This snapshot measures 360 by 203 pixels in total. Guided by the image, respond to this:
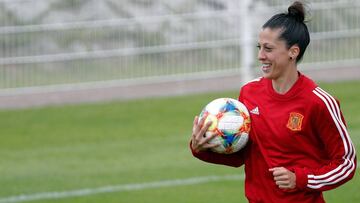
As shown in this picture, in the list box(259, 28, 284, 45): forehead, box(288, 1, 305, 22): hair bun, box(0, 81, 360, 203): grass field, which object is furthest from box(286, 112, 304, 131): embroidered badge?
box(0, 81, 360, 203): grass field

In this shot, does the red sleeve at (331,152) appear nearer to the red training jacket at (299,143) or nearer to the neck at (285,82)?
the red training jacket at (299,143)

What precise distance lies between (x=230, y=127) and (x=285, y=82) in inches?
17.8

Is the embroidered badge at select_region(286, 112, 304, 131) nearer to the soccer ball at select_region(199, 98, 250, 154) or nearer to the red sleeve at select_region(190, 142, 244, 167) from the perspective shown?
the soccer ball at select_region(199, 98, 250, 154)

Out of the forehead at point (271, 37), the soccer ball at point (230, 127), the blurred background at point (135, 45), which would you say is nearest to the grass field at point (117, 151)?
the blurred background at point (135, 45)

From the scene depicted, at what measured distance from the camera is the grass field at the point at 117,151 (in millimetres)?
10188

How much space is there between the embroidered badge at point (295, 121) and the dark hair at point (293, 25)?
40 centimetres

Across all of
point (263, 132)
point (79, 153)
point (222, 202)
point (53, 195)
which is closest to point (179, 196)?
point (222, 202)

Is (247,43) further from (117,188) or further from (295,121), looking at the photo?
(295,121)

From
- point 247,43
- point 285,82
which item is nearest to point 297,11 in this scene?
point 285,82

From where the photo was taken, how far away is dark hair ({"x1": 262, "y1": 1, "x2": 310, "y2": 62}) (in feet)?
19.8

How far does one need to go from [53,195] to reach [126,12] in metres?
7.33

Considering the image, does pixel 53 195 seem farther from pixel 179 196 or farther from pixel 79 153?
pixel 79 153

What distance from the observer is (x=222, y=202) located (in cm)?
964

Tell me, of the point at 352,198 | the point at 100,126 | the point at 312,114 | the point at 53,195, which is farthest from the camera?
the point at 100,126
